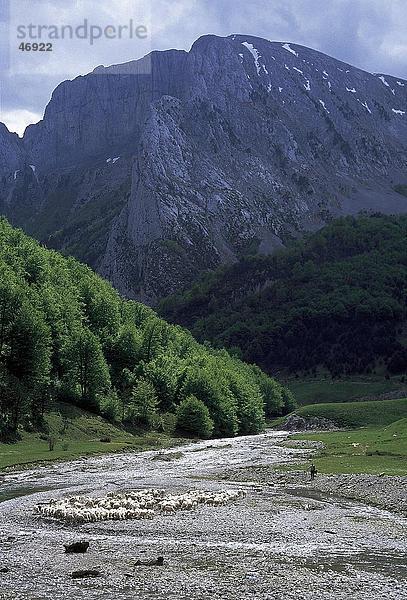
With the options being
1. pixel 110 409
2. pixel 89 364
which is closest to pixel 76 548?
pixel 89 364

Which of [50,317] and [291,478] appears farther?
[50,317]

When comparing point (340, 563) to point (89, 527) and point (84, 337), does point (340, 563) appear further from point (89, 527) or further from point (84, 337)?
point (84, 337)

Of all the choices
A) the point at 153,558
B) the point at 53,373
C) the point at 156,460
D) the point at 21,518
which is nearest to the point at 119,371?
the point at 53,373

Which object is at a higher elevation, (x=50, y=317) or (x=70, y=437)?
(x=50, y=317)

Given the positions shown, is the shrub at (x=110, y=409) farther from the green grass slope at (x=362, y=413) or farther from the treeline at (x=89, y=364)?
the green grass slope at (x=362, y=413)

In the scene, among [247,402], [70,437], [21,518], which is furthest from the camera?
[247,402]

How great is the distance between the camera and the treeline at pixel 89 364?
291 feet

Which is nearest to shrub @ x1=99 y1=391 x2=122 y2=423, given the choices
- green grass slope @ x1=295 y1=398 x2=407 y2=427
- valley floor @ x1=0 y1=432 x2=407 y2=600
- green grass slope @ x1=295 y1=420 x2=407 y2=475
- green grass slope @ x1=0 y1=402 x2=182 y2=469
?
green grass slope @ x1=0 y1=402 x2=182 y2=469

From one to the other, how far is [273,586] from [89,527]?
14462mm

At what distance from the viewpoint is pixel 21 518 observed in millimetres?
34375

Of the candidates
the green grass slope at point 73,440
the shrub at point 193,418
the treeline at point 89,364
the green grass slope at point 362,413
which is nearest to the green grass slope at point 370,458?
the green grass slope at point 73,440

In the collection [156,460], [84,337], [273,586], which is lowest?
[156,460]

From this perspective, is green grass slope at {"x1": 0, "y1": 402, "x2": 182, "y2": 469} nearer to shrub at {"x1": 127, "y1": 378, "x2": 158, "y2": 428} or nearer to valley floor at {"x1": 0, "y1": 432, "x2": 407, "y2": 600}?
shrub at {"x1": 127, "y1": 378, "x2": 158, "y2": 428}

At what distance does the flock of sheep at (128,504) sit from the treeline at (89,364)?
4042 centimetres
